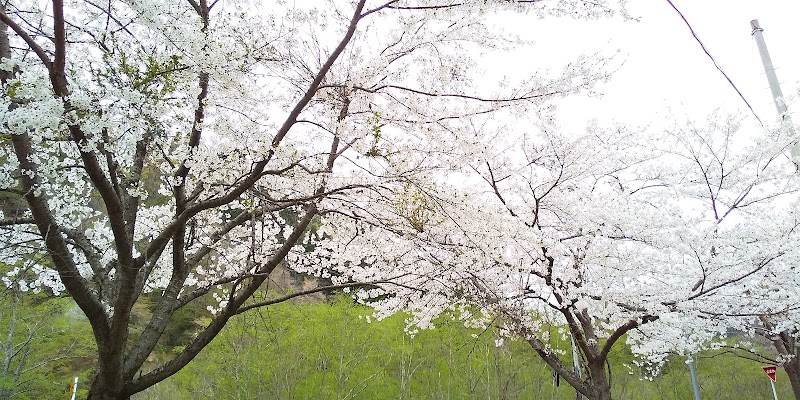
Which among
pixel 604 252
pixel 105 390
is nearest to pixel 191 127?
pixel 105 390

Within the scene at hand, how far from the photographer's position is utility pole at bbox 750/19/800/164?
7004 mm

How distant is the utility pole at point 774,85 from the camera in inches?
276

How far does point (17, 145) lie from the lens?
300cm

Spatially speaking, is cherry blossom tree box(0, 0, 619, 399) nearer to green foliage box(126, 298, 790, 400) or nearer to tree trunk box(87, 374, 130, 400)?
tree trunk box(87, 374, 130, 400)

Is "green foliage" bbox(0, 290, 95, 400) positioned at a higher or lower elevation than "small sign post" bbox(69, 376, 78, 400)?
higher

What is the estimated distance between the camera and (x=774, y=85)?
751 centimetres

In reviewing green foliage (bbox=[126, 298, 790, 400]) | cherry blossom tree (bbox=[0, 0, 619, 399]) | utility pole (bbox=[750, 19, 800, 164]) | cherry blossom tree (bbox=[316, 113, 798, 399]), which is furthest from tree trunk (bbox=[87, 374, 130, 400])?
utility pole (bbox=[750, 19, 800, 164])

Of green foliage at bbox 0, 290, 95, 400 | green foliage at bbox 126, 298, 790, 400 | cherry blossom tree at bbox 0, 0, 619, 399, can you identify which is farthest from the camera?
green foliage at bbox 0, 290, 95, 400

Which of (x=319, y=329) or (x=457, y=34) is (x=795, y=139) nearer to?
(x=457, y=34)

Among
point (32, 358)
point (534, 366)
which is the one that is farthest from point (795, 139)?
point (32, 358)

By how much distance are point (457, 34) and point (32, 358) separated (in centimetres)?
1195

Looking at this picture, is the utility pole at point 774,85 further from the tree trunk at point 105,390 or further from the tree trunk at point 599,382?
the tree trunk at point 105,390

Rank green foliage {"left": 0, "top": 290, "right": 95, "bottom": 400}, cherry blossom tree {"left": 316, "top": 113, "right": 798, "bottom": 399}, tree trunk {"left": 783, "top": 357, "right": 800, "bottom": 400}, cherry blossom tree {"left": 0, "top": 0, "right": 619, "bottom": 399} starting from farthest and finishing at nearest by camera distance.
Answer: green foliage {"left": 0, "top": 290, "right": 95, "bottom": 400}, tree trunk {"left": 783, "top": 357, "right": 800, "bottom": 400}, cherry blossom tree {"left": 316, "top": 113, "right": 798, "bottom": 399}, cherry blossom tree {"left": 0, "top": 0, "right": 619, "bottom": 399}

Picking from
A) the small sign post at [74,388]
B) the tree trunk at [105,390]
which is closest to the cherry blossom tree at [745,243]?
the tree trunk at [105,390]
